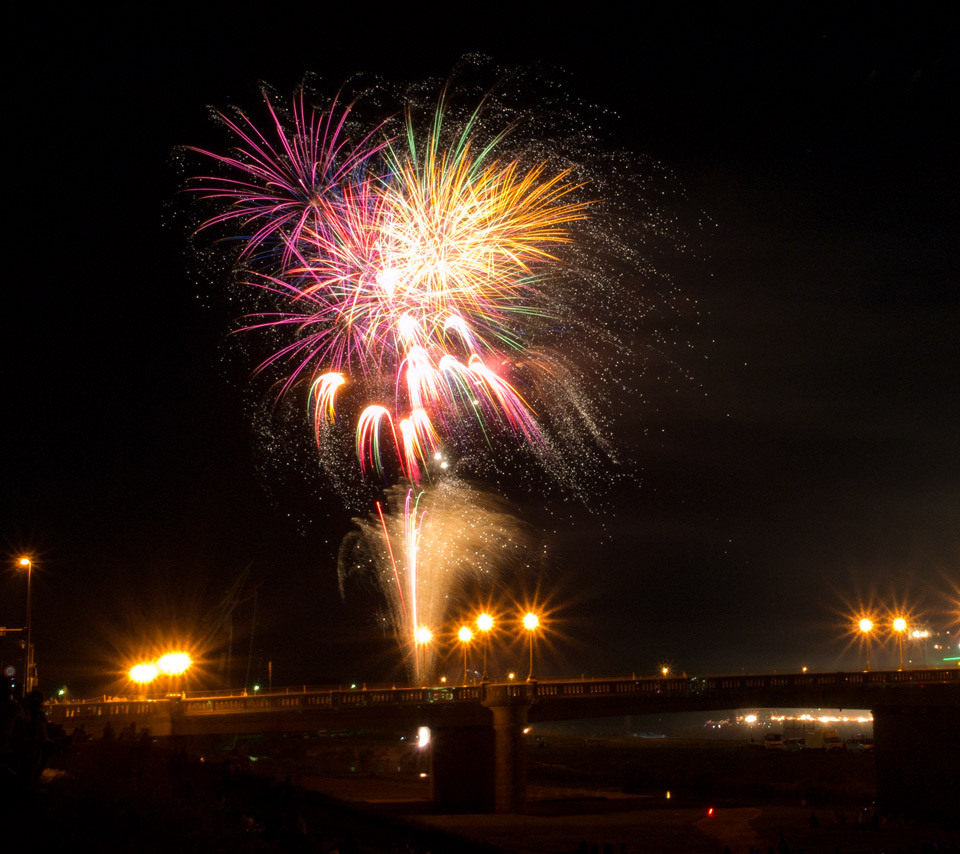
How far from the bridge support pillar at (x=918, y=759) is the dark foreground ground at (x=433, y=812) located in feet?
A: 9.15

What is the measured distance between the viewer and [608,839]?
42000mm

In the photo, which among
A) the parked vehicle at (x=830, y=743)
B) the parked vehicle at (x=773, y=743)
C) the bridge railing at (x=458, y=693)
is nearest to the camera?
the bridge railing at (x=458, y=693)

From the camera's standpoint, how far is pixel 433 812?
2026 inches

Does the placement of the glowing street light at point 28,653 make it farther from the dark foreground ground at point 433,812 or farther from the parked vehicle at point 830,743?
the parked vehicle at point 830,743

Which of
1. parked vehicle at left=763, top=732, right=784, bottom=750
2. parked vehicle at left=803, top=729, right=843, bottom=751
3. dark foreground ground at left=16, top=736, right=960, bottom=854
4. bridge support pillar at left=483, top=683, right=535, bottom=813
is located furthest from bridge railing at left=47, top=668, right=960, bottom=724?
parked vehicle at left=763, top=732, right=784, bottom=750

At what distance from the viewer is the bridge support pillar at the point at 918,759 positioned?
5394 centimetres

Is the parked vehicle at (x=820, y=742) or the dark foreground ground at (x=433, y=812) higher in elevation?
the parked vehicle at (x=820, y=742)

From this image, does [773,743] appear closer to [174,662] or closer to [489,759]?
[489,759]

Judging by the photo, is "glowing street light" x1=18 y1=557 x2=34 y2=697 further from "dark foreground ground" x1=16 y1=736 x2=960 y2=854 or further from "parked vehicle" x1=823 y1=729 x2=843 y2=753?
"parked vehicle" x1=823 y1=729 x2=843 y2=753

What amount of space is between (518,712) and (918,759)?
80.6 feet

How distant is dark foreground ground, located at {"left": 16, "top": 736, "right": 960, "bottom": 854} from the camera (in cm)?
1614

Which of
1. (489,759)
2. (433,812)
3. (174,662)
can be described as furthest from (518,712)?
(174,662)

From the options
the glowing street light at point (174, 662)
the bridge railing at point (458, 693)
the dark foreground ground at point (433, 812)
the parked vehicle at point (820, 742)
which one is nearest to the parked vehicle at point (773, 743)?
the parked vehicle at point (820, 742)

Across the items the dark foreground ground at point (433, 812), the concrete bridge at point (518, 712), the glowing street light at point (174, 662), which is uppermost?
the glowing street light at point (174, 662)
